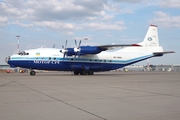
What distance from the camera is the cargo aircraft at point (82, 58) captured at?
31.1 m

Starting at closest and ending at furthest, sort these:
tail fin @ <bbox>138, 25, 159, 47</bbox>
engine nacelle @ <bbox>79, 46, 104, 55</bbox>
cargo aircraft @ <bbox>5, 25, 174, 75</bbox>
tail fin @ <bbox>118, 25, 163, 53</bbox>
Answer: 1. cargo aircraft @ <bbox>5, 25, 174, 75</bbox>
2. engine nacelle @ <bbox>79, 46, 104, 55</bbox>
3. tail fin @ <bbox>118, 25, 163, 53</bbox>
4. tail fin @ <bbox>138, 25, 159, 47</bbox>

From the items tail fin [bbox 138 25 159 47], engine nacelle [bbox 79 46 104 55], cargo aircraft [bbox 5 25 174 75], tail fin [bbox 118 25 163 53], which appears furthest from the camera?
tail fin [bbox 138 25 159 47]

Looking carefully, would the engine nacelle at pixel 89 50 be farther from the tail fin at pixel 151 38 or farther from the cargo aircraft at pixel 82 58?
the tail fin at pixel 151 38

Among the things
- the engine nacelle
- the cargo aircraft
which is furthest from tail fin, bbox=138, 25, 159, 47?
the engine nacelle

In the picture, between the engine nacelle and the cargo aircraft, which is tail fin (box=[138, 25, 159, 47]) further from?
the engine nacelle

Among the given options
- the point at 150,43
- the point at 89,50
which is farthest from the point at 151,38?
→ the point at 89,50

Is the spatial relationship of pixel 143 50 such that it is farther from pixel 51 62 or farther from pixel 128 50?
pixel 51 62

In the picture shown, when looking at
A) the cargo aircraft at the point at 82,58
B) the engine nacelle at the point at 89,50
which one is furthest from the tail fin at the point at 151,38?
the engine nacelle at the point at 89,50

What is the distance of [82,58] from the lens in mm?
33781

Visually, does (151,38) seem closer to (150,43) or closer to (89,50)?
(150,43)

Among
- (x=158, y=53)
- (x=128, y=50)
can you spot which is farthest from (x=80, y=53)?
(x=158, y=53)

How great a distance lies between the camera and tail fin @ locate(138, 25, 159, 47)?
38.9 m

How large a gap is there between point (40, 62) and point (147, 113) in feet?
86.9

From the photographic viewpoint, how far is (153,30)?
39438 mm
